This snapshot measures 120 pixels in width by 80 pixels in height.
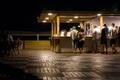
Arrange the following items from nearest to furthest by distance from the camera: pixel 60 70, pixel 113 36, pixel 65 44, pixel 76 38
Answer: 1. pixel 60 70
2. pixel 113 36
3. pixel 76 38
4. pixel 65 44

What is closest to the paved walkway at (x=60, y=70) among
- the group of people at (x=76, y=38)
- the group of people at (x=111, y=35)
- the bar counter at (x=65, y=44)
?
the group of people at (x=111, y=35)

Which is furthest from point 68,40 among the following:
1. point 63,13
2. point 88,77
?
point 88,77

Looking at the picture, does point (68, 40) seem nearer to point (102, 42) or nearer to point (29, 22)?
point (102, 42)

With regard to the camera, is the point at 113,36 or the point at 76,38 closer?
the point at 113,36

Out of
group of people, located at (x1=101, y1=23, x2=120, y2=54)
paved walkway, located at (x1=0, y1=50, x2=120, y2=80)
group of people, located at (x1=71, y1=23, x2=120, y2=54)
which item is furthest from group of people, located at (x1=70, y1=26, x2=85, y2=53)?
paved walkway, located at (x1=0, y1=50, x2=120, y2=80)

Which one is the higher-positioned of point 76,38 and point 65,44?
point 76,38

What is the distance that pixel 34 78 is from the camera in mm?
10039

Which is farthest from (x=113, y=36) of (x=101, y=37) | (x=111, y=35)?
(x=101, y=37)

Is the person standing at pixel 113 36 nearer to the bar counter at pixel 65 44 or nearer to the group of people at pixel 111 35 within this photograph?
the group of people at pixel 111 35

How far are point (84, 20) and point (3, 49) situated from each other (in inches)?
418

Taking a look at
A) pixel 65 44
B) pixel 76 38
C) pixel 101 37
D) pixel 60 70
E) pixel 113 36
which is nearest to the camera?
pixel 60 70

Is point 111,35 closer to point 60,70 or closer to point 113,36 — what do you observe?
point 113,36

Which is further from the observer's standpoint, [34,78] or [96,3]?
[96,3]

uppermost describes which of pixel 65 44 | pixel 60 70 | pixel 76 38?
pixel 76 38
